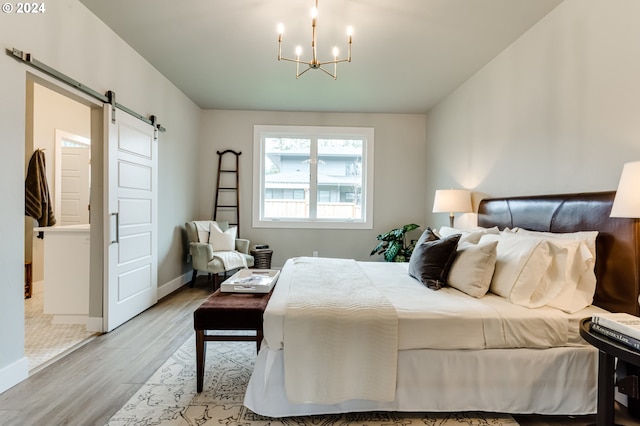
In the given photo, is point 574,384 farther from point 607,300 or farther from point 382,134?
point 382,134

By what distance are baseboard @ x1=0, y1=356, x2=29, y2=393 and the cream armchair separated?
2029 mm

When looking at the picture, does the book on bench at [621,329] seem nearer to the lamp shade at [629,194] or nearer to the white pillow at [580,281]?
the white pillow at [580,281]

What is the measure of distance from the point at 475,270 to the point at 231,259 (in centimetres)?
307

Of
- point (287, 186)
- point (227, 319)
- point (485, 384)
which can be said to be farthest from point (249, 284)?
point (287, 186)

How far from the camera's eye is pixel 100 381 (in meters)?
1.99

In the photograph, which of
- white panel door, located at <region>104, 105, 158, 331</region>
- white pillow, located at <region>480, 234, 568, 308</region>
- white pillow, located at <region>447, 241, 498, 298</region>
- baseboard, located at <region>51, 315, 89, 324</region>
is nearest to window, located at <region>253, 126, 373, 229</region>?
white panel door, located at <region>104, 105, 158, 331</region>

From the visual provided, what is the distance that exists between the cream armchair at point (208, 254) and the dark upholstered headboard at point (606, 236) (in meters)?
3.43

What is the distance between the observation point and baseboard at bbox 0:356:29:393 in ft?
6.00

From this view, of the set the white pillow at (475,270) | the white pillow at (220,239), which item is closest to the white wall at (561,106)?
the white pillow at (475,270)

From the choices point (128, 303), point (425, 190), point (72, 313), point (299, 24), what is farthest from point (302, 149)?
point (72, 313)

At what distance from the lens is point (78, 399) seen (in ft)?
5.89

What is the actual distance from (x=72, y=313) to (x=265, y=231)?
8.90 feet

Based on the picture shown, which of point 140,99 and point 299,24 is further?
point 140,99

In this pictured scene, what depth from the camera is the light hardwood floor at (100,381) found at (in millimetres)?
1655
